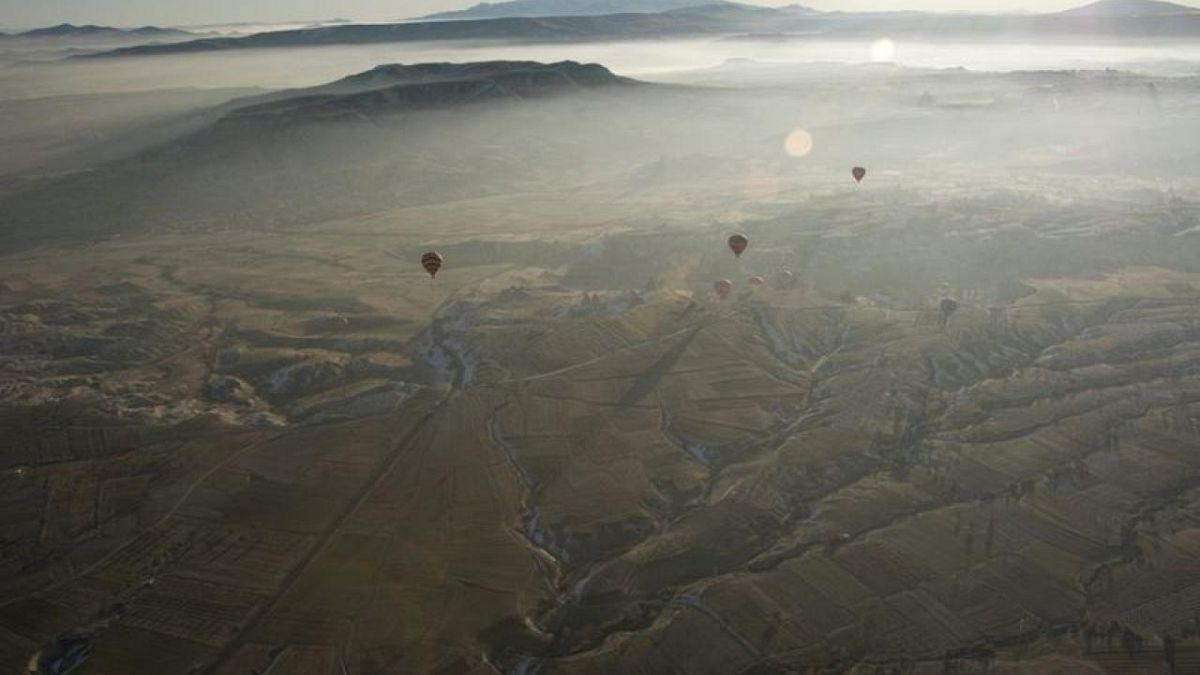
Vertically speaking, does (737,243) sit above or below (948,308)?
above

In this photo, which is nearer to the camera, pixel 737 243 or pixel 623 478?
pixel 623 478

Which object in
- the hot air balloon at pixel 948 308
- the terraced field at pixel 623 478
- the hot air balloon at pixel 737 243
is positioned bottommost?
the terraced field at pixel 623 478

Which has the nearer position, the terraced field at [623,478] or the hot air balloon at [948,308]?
the terraced field at [623,478]

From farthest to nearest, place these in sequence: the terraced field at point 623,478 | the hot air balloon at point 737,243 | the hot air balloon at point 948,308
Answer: the hot air balloon at point 737,243 → the hot air balloon at point 948,308 → the terraced field at point 623,478

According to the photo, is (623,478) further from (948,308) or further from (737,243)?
(737,243)

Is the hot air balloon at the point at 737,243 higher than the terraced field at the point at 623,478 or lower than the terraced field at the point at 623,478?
higher

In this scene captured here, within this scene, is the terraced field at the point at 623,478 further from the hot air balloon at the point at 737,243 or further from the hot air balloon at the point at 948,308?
the hot air balloon at the point at 737,243

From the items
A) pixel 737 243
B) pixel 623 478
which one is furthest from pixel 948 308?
pixel 623 478

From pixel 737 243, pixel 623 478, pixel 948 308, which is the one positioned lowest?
pixel 623 478

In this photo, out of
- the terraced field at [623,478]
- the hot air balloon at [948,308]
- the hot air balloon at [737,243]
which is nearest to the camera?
the terraced field at [623,478]

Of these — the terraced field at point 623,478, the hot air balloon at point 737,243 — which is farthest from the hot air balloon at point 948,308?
the hot air balloon at point 737,243

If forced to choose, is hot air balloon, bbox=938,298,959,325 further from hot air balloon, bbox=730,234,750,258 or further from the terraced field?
hot air balloon, bbox=730,234,750,258
